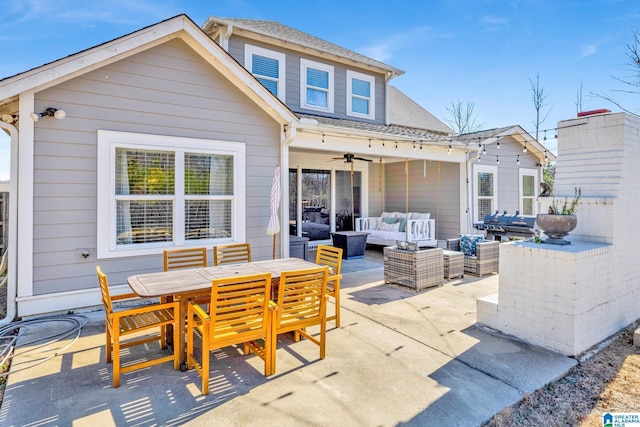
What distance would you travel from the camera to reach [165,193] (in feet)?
16.3

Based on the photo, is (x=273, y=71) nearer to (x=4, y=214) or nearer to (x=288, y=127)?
(x=288, y=127)

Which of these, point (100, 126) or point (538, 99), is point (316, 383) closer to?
point (100, 126)

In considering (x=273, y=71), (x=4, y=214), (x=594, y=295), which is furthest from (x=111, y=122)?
(x=594, y=295)

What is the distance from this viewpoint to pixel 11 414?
7.82 feet

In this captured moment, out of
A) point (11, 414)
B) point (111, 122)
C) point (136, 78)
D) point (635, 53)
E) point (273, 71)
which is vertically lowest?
point (11, 414)

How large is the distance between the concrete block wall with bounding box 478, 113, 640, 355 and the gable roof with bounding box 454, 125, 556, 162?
5.15 meters

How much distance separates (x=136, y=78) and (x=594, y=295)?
20.6 feet

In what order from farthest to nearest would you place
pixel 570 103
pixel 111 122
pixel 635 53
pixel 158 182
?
pixel 570 103, pixel 635 53, pixel 158 182, pixel 111 122

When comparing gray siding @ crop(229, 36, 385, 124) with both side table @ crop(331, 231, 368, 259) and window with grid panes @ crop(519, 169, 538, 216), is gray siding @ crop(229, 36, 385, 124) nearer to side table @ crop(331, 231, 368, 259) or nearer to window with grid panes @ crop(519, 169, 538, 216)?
side table @ crop(331, 231, 368, 259)

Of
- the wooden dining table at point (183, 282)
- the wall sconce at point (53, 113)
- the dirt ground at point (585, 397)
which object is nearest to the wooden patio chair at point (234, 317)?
the wooden dining table at point (183, 282)

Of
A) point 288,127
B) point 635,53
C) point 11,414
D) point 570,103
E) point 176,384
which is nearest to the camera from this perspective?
point 11,414

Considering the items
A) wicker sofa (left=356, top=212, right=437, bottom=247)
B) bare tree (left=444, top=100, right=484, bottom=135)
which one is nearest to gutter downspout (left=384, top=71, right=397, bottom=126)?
wicker sofa (left=356, top=212, right=437, bottom=247)

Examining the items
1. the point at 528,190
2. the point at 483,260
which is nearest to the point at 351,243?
the point at 483,260

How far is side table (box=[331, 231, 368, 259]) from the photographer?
328 inches
